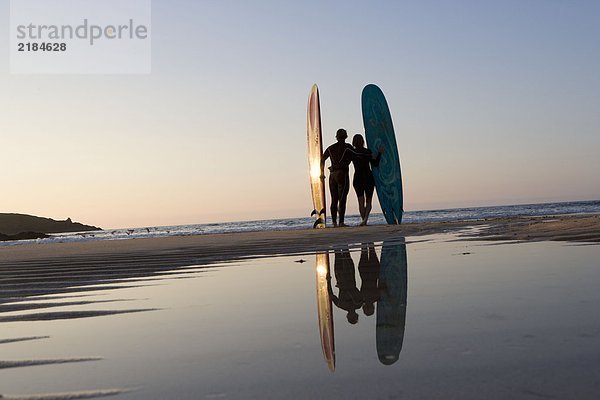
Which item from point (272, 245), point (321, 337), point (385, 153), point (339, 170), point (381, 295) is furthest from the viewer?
point (385, 153)

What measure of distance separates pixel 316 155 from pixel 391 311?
9.52 m

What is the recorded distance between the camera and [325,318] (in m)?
1.60

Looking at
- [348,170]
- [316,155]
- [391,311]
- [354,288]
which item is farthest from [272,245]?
[316,155]

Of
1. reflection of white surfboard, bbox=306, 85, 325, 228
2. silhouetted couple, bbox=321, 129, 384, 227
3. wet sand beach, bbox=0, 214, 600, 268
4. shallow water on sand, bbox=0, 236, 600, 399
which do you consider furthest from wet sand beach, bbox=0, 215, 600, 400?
reflection of white surfboard, bbox=306, 85, 325, 228

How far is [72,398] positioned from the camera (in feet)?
3.22

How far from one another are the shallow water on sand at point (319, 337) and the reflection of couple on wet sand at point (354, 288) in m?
0.01

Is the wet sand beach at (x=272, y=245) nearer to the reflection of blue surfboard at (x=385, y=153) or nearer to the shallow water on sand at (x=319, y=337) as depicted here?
the shallow water on sand at (x=319, y=337)

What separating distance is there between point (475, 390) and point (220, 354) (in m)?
0.60

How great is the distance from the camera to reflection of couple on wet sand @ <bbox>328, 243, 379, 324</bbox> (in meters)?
1.74

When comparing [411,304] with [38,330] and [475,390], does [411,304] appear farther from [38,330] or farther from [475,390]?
[38,330]

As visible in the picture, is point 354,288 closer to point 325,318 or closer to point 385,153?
point 325,318

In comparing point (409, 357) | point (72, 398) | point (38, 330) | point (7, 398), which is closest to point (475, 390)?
point (409, 357)

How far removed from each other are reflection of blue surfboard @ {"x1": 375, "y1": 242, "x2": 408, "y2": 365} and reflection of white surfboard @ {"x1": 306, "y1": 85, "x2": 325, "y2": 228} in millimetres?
7916

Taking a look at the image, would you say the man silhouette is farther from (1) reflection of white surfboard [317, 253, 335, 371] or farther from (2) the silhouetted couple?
(1) reflection of white surfboard [317, 253, 335, 371]
